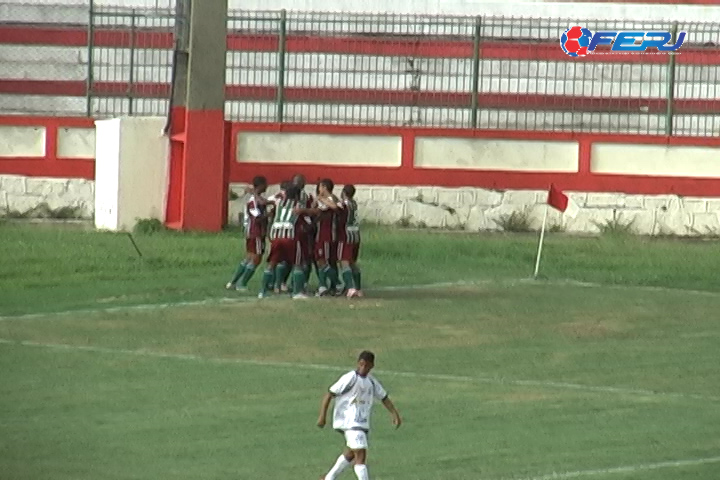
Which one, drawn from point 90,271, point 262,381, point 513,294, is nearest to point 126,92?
point 90,271

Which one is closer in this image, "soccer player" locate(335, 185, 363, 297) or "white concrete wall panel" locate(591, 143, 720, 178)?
"soccer player" locate(335, 185, 363, 297)

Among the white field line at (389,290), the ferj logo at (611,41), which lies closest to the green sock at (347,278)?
the white field line at (389,290)

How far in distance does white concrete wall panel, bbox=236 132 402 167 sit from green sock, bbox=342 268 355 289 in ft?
24.8

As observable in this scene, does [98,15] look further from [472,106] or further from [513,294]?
[513,294]

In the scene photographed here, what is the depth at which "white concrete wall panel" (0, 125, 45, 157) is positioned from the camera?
3067 cm

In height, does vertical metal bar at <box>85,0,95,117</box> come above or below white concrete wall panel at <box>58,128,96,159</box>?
above

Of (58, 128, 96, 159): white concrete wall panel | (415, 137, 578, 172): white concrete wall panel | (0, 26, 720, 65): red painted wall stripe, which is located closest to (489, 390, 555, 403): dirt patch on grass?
(415, 137, 578, 172): white concrete wall panel

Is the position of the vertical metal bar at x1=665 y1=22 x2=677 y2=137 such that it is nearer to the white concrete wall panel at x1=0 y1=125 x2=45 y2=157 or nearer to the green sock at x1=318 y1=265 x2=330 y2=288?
the green sock at x1=318 y1=265 x2=330 y2=288

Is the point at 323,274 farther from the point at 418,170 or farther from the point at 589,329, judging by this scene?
the point at 418,170

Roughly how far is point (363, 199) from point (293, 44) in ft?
12.0

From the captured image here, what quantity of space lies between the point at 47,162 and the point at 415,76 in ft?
22.1

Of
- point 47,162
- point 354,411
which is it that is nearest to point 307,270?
point 47,162

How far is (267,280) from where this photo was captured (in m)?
23.3

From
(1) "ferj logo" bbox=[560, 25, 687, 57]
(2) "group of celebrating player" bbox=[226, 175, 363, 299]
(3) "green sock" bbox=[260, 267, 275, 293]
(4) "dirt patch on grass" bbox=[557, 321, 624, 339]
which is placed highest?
(1) "ferj logo" bbox=[560, 25, 687, 57]
